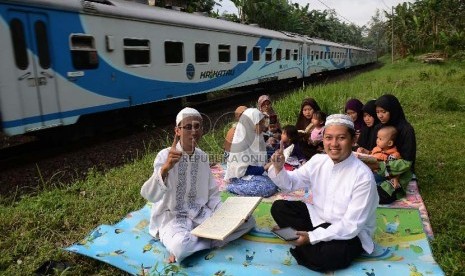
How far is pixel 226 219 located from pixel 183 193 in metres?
0.41

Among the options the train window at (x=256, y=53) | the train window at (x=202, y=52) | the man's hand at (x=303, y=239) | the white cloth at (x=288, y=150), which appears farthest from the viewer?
the train window at (x=256, y=53)

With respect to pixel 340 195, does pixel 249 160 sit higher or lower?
lower

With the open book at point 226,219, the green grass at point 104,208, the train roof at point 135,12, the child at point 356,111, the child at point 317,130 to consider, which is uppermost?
the train roof at point 135,12

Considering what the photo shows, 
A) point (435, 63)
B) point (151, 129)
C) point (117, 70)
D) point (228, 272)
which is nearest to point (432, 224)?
point (228, 272)

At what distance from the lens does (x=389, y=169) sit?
A: 3.97 metres

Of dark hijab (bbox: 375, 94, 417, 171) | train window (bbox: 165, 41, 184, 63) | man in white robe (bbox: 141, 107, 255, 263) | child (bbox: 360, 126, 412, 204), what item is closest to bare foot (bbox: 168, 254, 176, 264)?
man in white robe (bbox: 141, 107, 255, 263)

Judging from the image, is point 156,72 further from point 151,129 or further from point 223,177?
point 223,177

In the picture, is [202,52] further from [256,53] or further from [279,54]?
[279,54]

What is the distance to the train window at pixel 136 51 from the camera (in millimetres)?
7176

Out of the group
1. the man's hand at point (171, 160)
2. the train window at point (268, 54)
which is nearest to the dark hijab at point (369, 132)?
the man's hand at point (171, 160)

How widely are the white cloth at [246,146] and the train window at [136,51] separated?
12.6 ft

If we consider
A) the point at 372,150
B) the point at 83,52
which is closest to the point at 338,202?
the point at 372,150

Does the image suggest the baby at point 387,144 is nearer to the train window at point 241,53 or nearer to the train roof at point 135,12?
the train roof at point 135,12

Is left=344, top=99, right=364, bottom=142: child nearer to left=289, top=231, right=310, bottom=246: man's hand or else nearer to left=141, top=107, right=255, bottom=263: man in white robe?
left=141, top=107, right=255, bottom=263: man in white robe
